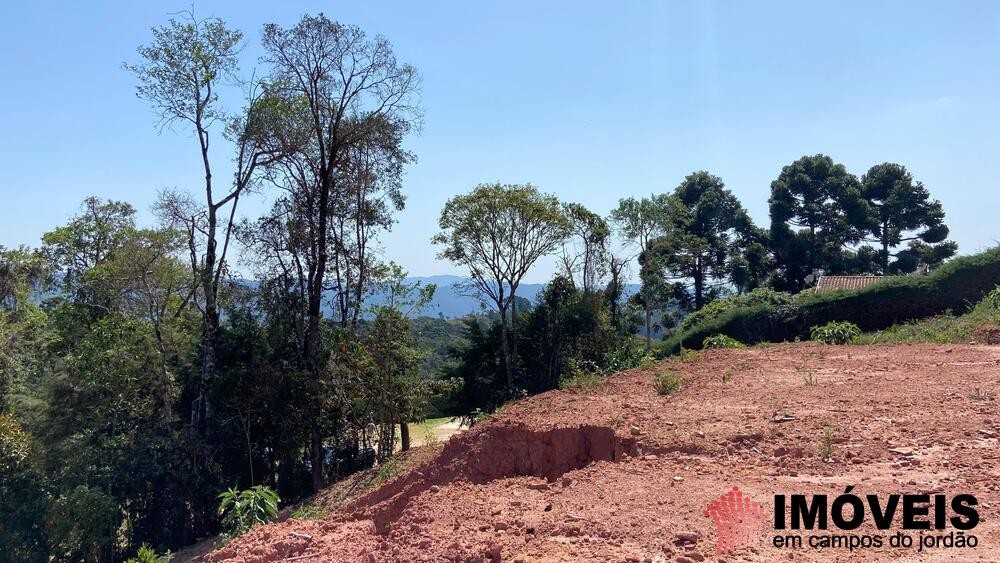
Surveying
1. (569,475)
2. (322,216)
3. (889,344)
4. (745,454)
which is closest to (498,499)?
(569,475)

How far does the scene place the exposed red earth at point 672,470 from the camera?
12.5ft

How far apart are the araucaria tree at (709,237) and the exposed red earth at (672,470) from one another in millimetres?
22484

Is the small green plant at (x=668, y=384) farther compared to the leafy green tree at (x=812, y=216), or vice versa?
the leafy green tree at (x=812, y=216)

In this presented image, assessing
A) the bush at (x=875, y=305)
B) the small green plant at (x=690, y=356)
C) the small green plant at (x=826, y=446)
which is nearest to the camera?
the small green plant at (x=826, y=446)

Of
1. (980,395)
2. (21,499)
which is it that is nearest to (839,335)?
(980,395)

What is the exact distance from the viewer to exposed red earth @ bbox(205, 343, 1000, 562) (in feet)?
12.5

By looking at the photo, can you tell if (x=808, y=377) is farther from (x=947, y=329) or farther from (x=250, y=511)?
(x=250, y=511)

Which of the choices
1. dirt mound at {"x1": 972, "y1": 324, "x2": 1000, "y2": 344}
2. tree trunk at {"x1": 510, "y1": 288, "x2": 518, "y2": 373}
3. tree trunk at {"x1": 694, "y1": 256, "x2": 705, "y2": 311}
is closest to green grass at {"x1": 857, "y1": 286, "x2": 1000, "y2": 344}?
dirt mound at {"x1": 972, "y1": 324, "x2": 1000, "y2": 344}

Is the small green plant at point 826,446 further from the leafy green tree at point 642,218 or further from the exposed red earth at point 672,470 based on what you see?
the leafy green tree at point 642,218

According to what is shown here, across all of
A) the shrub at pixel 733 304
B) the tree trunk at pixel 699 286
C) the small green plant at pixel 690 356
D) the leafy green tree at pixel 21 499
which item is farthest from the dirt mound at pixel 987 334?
the tree trunk at pixel 699 286

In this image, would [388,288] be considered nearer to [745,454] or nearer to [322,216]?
[322,216]

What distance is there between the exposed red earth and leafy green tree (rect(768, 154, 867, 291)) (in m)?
24.3

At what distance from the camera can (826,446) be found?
471cm

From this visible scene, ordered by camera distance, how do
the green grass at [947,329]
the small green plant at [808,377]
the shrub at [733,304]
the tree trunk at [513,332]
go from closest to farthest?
the small green plant at [808,377] < the green grass at [947,329] < the tree trunk at [513,332] < the shrub at [733,304]
